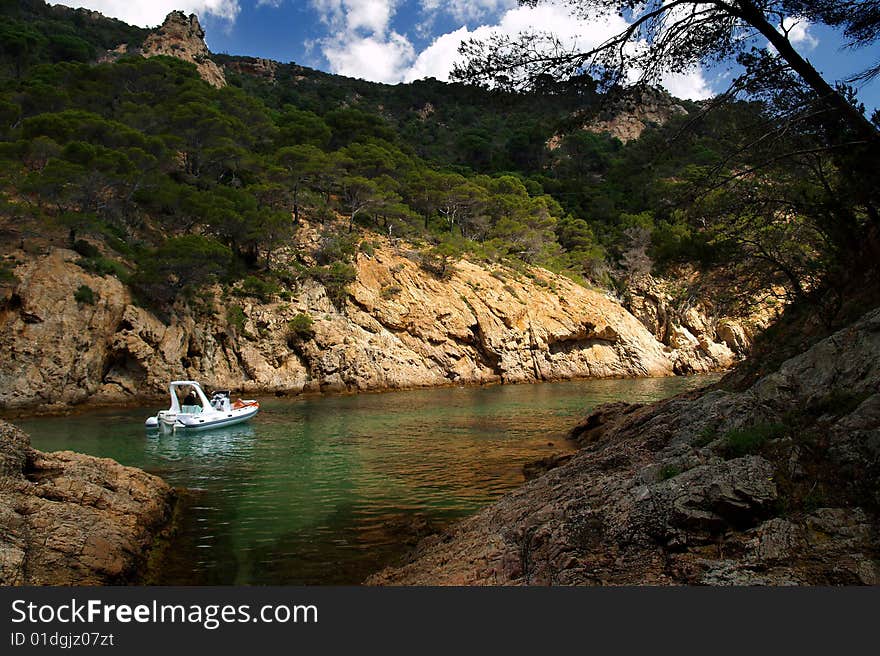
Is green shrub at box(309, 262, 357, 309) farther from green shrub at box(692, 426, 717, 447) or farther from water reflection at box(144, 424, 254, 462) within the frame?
green shrub at box(692, 426, 717, 447)

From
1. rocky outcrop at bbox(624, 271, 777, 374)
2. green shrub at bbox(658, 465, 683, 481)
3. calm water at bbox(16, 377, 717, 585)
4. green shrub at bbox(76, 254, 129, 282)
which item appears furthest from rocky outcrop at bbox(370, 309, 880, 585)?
rocky outcrop at bbox(624, 271, 777, 374)

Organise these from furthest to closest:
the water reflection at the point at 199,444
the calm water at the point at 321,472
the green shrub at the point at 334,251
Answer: the green shrub at the point at 334,251
the water reflection at the point at 199,444
the calm water at the point at 321,472

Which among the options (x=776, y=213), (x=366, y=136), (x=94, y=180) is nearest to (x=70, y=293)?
(x=94, y=180)

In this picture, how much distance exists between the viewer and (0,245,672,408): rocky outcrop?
85.1 ft

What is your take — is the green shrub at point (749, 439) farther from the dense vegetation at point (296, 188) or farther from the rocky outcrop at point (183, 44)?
the rocky outcrop at point (183, 44)

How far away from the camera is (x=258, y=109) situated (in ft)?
168

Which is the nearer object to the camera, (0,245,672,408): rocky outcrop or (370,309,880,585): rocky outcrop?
(370,309,880,585): rocky outcrop

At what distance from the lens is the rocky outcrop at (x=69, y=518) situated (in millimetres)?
5828

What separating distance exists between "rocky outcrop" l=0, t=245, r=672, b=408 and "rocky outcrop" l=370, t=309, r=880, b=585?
2610 centimetres

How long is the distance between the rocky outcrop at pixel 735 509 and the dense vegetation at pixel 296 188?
362cm

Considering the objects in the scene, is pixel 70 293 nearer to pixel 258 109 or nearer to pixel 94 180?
pixel 94 180

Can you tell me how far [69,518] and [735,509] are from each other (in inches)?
288

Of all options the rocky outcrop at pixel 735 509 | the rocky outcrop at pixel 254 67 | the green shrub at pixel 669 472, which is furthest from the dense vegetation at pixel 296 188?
the rocky outcrop at pixel 254 67

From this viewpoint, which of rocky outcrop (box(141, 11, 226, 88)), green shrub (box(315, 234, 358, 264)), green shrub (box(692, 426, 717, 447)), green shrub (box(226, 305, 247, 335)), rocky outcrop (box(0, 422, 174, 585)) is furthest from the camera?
rocky outcrop (box(141, 11, 226, 88))
